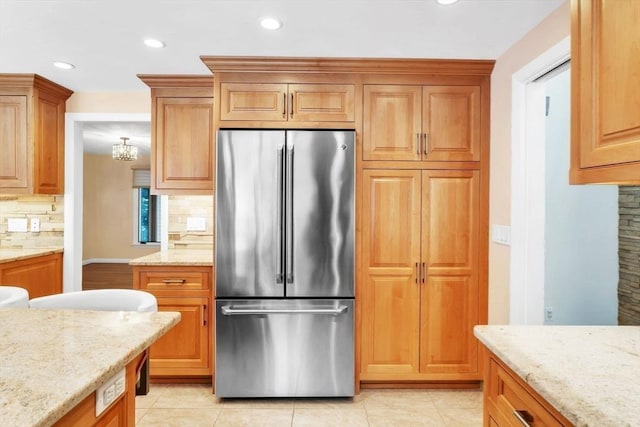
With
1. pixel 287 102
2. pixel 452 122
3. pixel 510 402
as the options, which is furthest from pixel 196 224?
pixel 510 402

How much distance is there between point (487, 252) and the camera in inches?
105

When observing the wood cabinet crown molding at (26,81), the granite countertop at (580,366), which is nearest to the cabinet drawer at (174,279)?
the wood cabinet crown molding at (26,81)

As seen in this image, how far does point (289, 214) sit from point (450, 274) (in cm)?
118

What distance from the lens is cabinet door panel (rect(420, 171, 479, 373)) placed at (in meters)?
2.67

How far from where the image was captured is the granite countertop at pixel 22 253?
9.48 feet

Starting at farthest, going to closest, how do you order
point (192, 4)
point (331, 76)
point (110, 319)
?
point (331, 76) < point (192, 4) < point (110, 319)

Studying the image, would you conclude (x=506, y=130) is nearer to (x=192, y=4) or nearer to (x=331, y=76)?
(x=331, y=76)

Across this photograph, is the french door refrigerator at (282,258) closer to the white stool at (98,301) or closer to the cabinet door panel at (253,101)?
the cabinet door panel at (253,101)

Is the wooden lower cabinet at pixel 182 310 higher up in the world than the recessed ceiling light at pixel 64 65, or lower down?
lower down

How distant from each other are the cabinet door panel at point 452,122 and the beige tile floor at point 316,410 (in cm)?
163

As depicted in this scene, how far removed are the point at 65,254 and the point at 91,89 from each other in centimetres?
146

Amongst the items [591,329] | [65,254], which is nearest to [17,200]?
[65,254]

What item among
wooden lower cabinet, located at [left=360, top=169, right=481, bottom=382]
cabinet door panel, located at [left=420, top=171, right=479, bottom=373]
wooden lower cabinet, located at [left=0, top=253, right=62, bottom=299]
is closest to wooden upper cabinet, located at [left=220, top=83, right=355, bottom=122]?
wooden lower cabinet, located at [left=360, top=169, right=481, bottom=382]

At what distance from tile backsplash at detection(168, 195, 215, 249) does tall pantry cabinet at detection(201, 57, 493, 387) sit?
114 cm
